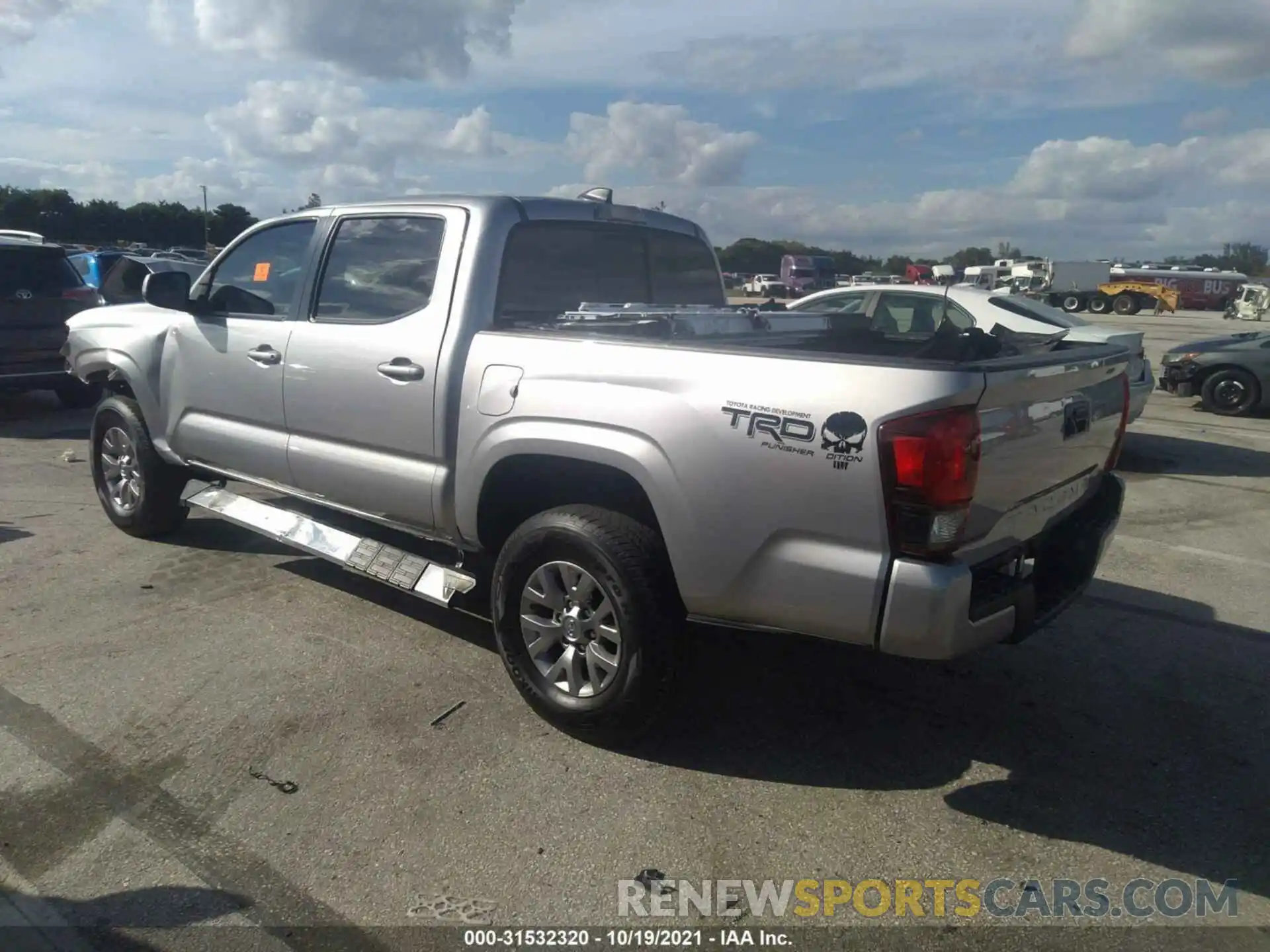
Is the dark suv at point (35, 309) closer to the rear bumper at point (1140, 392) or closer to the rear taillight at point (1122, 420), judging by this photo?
the rear taillight at point (1122, 420)

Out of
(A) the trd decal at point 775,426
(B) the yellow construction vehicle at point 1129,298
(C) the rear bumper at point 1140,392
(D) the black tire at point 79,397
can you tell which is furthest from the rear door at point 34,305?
(B) the yellow construction vehicle at point 1129,298

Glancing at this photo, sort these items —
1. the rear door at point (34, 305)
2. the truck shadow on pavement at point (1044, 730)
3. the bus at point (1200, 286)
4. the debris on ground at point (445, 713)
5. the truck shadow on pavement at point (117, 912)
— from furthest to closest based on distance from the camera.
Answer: the bus at point (1200, 286)
the rear door at point (34, 305)
the debris on ground at point (445, 713)
the truck shadow on pavement at point (1044, 730)
the truck shadow on pavement at point (117, 912)

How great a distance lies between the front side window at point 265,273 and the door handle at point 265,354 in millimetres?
182

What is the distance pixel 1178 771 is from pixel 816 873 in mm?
1548

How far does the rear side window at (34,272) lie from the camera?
991 centimetres

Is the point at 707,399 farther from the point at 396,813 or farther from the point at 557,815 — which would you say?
the point at 396,813

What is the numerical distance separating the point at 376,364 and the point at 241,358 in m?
1.19

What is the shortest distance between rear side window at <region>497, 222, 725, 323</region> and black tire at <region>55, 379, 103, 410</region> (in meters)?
8.86

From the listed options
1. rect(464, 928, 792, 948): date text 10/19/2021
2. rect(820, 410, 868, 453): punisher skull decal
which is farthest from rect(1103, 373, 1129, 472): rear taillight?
rect(464, 928, 792, 948): date text 10/19/2021

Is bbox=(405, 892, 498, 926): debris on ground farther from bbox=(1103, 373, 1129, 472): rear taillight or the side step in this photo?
bbox=(1103, 373, 1129, 472): rear taillight

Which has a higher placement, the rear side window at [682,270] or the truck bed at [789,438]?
Answer: the rear side window at [682,270]

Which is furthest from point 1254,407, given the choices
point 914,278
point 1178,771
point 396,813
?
point 396,813

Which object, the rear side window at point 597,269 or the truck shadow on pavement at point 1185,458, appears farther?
the truck shadow on pavement at point 1185,458

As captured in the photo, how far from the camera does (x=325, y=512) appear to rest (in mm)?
5039
